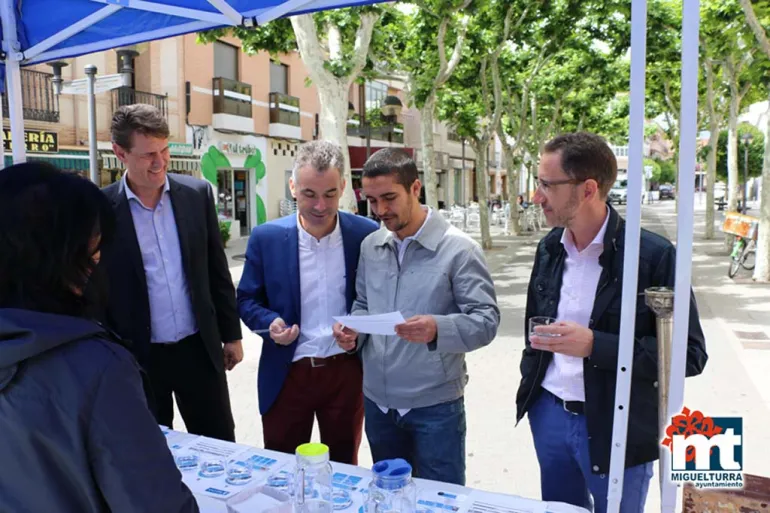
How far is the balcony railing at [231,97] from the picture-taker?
2055 cm

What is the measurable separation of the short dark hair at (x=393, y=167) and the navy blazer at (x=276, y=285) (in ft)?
1.58

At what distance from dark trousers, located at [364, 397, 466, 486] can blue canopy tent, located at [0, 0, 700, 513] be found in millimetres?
697

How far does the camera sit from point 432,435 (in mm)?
2439

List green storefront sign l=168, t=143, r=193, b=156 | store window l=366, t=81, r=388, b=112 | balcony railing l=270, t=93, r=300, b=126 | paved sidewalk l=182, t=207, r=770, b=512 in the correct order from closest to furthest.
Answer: paved sidewalk l=182, t=207, r=770, b=512, green storefront sign l=168, t=143, r=193, b=156, balcony railing l=270, t=93, r=300, b=126, store window l=366, t=81, r=388, b=112

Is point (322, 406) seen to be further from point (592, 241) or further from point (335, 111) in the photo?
point (335, 111)

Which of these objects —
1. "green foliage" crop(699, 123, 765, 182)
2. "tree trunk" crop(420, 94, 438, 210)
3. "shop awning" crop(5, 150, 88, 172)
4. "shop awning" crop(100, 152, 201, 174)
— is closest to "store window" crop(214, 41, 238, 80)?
"shop awning" crop(100, 152, 201, 174)

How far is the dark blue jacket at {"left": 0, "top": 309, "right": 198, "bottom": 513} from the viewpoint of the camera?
1.17m

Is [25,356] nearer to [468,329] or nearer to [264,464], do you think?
[264,464]

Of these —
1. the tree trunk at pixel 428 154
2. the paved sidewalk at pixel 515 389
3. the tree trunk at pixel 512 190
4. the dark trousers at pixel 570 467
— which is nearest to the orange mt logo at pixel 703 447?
the dark trousers at pixel 570 467

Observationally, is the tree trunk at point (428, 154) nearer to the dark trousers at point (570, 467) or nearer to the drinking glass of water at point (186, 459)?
the dark trousers at point (570, 467)

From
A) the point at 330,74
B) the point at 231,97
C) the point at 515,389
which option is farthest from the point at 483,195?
the point at 515,389

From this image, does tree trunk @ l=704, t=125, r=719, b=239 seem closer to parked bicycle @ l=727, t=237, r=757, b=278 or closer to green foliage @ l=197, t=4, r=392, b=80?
parked bicycle @ l=727, t=237, r=757, b=278

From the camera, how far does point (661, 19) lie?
13.2 m

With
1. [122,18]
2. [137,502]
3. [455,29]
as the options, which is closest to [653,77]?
[455,29]
